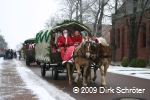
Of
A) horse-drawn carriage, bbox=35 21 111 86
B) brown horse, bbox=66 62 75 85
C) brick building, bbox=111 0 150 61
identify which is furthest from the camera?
brick building, bbox=111 0 150 61

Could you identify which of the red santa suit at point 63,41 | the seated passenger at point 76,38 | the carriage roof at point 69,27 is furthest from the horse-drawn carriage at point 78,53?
the seated passenger at point 76,38

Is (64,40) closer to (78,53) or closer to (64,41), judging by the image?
(64,41)

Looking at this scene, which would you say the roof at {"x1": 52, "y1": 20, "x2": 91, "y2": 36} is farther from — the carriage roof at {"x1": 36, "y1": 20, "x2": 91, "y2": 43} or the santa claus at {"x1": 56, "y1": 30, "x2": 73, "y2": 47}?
the santa claus at {"x1": 56, "y1": 30, "x2": 73, "y2": 47}

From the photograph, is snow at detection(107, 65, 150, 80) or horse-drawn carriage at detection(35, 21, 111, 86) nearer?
horse-drawn carriage at detection(35, 21, 111, 86)

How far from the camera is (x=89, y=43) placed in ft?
35.8

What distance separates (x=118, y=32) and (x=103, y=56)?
104 ft

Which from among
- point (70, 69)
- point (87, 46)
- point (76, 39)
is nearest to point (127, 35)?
point (76, 39)

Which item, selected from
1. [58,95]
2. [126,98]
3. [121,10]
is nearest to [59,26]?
[58,95]

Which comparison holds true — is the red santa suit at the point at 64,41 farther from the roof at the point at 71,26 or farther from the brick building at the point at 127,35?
the brick building at the point at 127,35

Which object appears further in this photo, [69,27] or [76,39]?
[69,27]

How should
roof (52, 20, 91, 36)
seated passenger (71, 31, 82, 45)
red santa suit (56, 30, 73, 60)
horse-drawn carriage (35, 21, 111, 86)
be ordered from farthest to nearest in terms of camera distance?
roof (52, 20, 91, 36) → seated passenger (71, 31, 82, 45) → red santa suit (56, 30, 73, 60) → horse-drawn carriage (35, 21, 111, 86)

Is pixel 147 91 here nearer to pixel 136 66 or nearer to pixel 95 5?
pixel 136 66

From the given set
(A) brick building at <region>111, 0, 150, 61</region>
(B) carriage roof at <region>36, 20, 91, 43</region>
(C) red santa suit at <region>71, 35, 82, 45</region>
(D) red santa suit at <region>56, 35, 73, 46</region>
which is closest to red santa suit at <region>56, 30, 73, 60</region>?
(D) red santa suit at <region>56, 35, 73, 46</region>

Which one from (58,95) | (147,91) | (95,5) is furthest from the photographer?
(95,5)
